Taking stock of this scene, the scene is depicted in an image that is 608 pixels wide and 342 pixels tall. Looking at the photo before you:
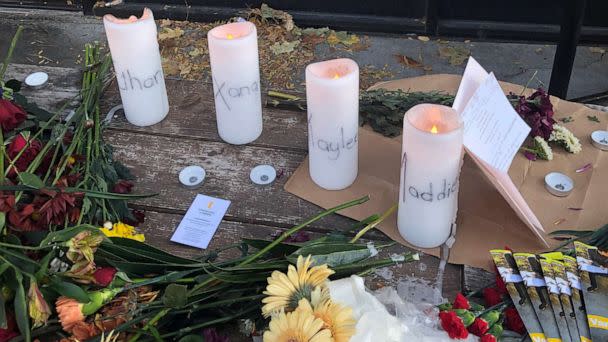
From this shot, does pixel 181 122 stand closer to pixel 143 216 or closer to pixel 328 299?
pixel 143 216

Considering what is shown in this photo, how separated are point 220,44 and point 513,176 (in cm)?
52

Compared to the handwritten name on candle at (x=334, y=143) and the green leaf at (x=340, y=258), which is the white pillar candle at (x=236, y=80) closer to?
the handwritten name on candle at (x=334, y=143)

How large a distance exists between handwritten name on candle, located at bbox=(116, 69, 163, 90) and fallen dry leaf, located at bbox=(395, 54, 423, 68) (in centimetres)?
132

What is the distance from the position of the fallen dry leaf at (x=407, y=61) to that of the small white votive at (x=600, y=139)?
47.9 inches

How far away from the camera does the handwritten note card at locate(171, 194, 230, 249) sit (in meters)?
0.91

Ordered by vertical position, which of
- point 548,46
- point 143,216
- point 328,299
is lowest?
point 548,46

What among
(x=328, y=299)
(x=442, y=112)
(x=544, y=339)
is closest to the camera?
(x=328, y=299)

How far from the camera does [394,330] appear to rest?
64cm

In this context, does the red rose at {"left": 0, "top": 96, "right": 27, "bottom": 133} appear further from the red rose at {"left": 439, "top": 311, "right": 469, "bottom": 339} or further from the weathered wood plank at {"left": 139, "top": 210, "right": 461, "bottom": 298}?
the red rose at {"left": 439, "top": 311, "right": 469, "bottom": 339}

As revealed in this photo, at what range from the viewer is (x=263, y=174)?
3.41 feet

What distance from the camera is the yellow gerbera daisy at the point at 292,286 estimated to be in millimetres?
609

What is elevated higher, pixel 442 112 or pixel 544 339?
pixel 442 112

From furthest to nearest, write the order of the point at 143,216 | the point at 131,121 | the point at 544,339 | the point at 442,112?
1. the point at 131,121
2. the point at 143,216
3. the point at 442,112
4. the point at 544,339

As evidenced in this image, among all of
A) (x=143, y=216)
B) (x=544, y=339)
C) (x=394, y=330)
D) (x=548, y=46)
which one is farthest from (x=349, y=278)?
(x=548, y=46)
